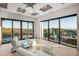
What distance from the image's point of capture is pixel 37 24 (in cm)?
210

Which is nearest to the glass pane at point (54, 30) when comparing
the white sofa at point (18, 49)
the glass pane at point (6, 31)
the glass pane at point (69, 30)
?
the glass pane at point (69, 30)

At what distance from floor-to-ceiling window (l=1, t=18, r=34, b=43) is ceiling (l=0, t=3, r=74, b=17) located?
0.21 m

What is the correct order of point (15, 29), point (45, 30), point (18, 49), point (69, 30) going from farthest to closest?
point (45, 30) < point (15, 29) < point (69, 30) < point (18, 49)

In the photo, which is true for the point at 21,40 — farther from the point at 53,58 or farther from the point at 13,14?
the point at 53,58

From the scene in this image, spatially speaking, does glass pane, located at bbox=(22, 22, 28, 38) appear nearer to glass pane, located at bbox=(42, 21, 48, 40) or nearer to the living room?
the living room

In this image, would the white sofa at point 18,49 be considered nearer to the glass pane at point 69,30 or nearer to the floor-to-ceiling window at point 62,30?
the floor-to-ceiling window at point 62,30

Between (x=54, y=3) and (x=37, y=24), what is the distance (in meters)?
0.58

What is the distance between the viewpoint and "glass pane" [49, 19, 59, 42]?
2.02 m

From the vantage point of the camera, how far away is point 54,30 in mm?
2061

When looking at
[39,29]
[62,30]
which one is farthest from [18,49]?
[62,30]

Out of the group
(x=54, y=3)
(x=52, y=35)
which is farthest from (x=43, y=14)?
(x=52, y=35)

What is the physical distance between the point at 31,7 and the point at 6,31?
720 mm

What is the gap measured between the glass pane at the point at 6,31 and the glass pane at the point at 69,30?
109 centimetres

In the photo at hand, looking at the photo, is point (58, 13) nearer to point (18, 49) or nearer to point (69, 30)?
point (69, 30)
